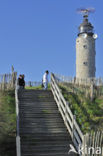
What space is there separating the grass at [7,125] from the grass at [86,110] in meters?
3.55

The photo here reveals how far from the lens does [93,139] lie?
9.66 metres

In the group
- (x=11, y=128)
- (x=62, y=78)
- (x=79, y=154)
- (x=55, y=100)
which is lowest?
(x=79, y=154)

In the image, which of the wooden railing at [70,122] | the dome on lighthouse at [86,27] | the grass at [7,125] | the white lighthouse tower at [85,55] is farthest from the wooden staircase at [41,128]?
the dome on lighthouse at [86,27]

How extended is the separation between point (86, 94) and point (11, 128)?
8.65m

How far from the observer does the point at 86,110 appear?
17.2m

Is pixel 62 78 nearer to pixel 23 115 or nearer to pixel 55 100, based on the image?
pixel 55 100

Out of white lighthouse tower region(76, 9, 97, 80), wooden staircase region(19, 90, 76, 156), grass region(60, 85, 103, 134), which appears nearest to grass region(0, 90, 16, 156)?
wooden staircase region(19, 90, 76, 156)

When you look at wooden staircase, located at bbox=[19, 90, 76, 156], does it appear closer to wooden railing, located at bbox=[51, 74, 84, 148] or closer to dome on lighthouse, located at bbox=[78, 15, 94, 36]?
wooden railing, located at bbox=[51, 74, 84, 148]

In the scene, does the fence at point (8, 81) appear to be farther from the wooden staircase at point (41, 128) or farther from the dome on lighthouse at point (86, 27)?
the dome on lighthouse at point (86, 27)

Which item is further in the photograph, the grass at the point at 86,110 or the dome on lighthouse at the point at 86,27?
the dome on lighthouse at the point at 86,27

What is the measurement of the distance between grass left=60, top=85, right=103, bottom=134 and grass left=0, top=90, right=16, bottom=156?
3.55m

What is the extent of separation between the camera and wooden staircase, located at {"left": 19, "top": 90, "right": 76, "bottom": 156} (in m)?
11.3

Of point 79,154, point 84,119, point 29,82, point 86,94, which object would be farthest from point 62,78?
point 79,154

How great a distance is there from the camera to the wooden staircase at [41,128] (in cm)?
1127
